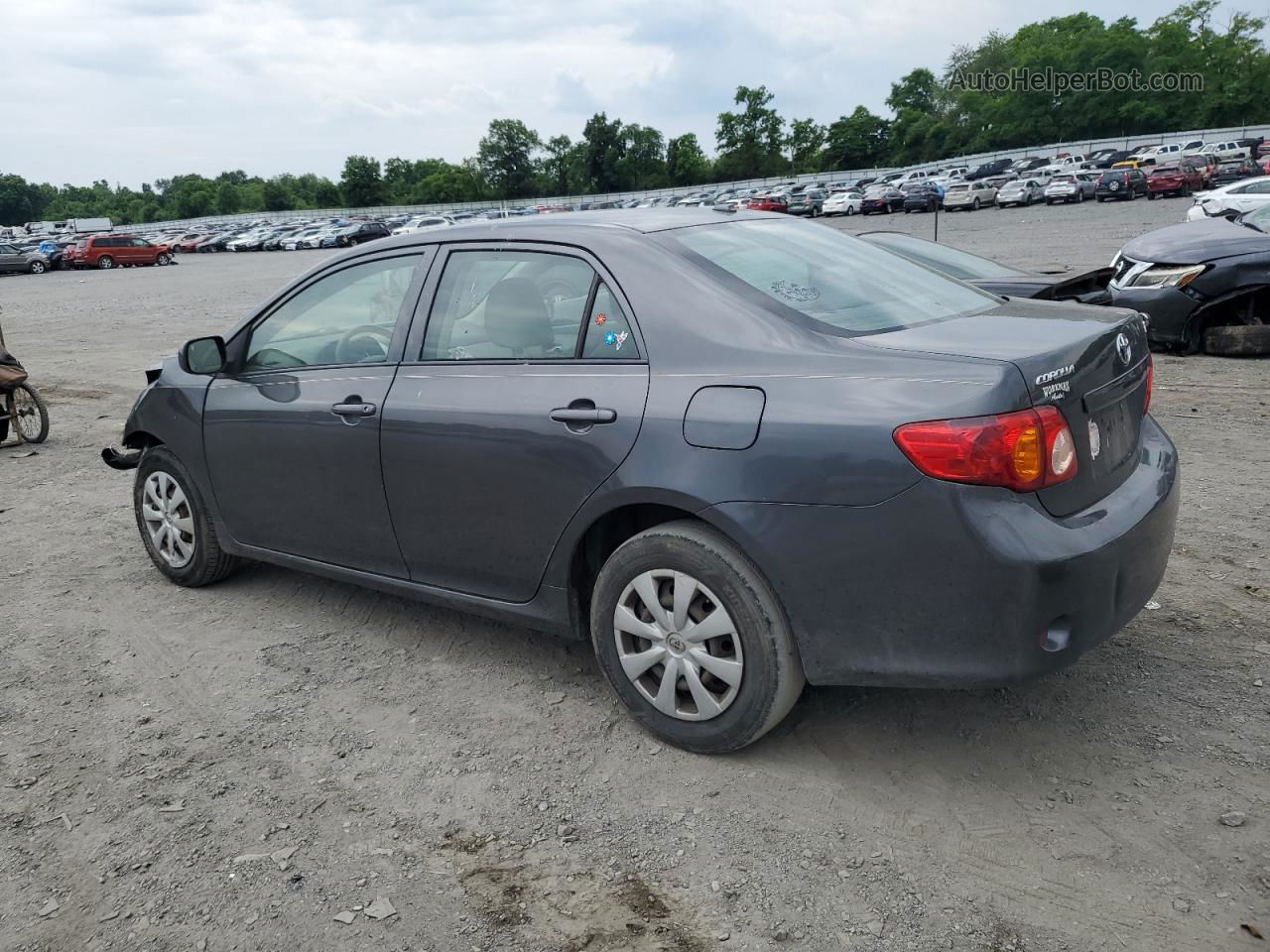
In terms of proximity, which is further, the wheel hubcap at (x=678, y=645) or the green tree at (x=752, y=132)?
the green tree at (x=752, y=132)

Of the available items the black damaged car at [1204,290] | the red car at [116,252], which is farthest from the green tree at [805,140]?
the black damaged car at [1204,290]

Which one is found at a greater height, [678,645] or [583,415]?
[583,415]

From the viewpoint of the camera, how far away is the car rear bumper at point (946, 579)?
2830mm

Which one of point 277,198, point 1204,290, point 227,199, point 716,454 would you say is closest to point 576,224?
point 716,454

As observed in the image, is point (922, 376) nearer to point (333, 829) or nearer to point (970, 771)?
point (970, 771)

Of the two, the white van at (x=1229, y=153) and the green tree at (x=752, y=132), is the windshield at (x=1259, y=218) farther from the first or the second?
the green tree at (x=752, y=132)

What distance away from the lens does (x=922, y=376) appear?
294cm

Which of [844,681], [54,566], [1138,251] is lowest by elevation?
[54,566]

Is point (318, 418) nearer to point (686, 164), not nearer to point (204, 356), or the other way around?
point (204, 356)

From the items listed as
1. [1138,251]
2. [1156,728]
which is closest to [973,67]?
[1138,251]

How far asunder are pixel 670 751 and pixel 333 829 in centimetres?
105

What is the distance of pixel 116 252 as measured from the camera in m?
48.5

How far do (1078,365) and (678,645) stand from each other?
55.5 inches

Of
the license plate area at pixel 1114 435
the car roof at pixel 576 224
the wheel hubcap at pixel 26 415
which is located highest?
the car roof at pixel 576 224
